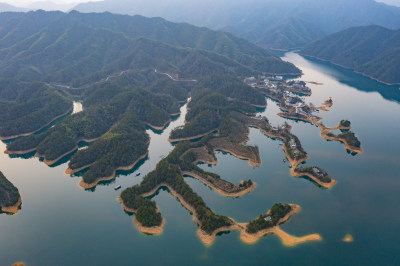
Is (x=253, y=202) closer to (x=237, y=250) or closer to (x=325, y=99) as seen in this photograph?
(x=237, y=250)

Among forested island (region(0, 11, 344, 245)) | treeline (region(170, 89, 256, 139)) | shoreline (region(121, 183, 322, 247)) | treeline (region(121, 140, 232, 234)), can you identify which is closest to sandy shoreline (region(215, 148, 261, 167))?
forested island (region(0, 11, 344, 245))

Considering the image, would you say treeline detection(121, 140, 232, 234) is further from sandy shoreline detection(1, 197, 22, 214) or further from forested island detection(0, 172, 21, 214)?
forested island detection(0, 172, 21, 214)

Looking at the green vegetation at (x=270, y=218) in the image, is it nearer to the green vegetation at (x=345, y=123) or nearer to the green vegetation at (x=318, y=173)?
the green vegetation at (x=318, y=173)

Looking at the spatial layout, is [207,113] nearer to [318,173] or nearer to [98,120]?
[98,120]

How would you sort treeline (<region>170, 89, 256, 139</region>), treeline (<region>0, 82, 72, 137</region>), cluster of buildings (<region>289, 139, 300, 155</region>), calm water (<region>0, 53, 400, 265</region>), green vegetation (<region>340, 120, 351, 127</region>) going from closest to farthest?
1. calm water (<region>0, 53, 400, 265</region>)
2. cluster of buildings (<region>289, 139, 300, 155</region>)
3. treeline (<region>170, 89, 256, 139</region>)
4. green vegetation (<region>340, 120, 351, 127</region>)
5. treeline (<region>0, 82, 72, 137</region>)

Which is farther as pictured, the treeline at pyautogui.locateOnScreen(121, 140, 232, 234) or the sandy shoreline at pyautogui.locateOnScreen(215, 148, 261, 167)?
the sandy shoreline at pyautogui.locateOnScreen(215, 148, 261, 167)

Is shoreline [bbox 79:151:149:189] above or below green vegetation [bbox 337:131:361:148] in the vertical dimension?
below

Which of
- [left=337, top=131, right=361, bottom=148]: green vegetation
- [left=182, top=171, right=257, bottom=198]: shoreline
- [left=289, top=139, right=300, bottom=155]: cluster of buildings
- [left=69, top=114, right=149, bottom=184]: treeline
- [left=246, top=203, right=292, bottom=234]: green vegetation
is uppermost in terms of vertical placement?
[left=337, top=131, right=361, bottom=148]: green vegetation

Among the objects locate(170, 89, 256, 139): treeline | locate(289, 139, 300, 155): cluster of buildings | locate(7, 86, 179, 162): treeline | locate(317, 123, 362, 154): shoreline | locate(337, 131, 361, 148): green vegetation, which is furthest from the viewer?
locate(170, 89, 256, 139): treeline

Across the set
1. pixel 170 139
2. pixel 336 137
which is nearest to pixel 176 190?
pixel 170 139
